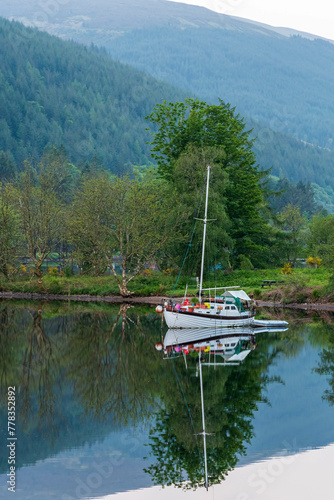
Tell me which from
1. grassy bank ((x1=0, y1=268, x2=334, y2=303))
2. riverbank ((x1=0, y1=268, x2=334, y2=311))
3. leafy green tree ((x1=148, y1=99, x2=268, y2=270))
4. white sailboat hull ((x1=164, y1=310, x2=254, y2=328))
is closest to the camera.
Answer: white sailboat hull ((x1=164, y1=310, x2=254, y2=328))

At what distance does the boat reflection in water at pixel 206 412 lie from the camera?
59.6 ft

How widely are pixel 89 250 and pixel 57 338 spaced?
29.0 metres

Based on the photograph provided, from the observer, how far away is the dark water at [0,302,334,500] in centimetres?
1797

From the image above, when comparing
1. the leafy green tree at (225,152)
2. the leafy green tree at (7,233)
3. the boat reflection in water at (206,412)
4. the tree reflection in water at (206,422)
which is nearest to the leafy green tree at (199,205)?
the leafy green tree at (225,152)

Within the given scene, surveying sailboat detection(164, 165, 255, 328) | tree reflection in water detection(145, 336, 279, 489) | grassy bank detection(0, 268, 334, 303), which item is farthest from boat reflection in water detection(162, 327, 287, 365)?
grassy bank detection(0, 268, 334, 303)

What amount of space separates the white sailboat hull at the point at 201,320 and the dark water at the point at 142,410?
317 centimetres

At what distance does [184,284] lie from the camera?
211 feet

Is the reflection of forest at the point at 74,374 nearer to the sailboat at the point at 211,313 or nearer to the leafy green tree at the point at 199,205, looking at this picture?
the sailboat at the point at 211,313

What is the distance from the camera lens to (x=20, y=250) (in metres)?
70.6

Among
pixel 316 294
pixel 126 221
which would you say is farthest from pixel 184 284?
pixel 316 294

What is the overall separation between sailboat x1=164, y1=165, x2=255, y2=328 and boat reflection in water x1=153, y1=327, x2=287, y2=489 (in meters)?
4.09

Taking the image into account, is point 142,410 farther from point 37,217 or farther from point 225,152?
point 225,152

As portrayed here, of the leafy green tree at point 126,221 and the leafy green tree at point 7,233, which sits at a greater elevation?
the leafy green tree at point 126,221

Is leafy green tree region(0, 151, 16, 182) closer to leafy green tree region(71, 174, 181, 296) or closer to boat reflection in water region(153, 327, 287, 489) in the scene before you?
leafy green tree region(71, 174, 181, 296)
